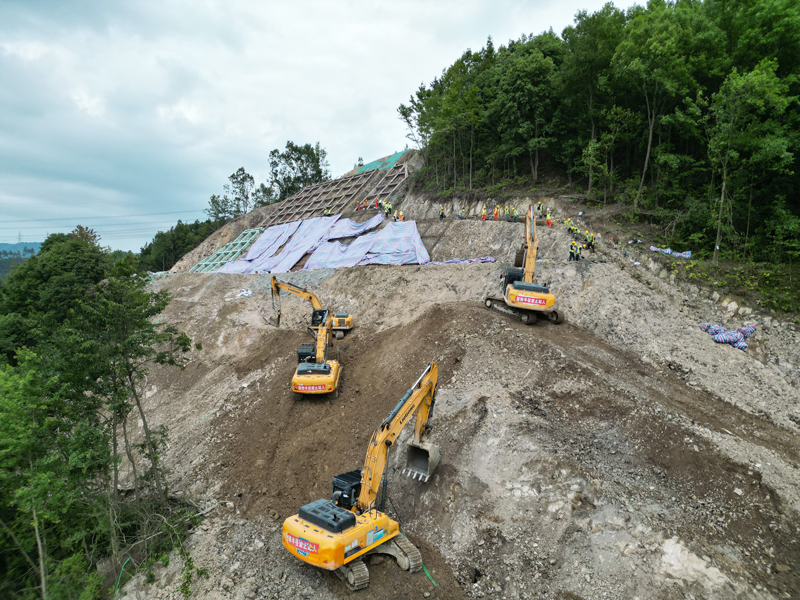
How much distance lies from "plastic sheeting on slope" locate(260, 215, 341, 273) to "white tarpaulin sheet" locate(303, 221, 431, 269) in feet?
5.71

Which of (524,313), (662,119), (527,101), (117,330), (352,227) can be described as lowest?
(524,313)

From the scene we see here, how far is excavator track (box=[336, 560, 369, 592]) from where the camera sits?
7168 millimetres

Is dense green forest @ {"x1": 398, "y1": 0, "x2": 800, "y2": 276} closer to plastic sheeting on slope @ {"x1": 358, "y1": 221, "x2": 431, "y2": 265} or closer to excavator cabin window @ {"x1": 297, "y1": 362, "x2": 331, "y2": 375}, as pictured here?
plastic sheeting on slope @ {"x1": 358, "y1": 221, "x2": 431, "y2": 265}

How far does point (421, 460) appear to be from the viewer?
956 centimetres

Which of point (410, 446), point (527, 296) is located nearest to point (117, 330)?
point (410, 446)

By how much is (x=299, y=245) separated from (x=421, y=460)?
23.8 meters

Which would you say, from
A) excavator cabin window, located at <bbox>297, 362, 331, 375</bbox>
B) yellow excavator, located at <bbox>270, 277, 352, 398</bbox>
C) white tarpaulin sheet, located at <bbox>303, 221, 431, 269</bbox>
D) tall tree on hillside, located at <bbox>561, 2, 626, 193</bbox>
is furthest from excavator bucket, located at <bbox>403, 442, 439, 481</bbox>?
tall tree on hillside, located at <bbox>561, 2, 626, 193</bbox>

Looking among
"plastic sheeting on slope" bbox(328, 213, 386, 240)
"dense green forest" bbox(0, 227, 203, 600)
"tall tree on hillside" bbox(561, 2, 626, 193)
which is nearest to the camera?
"dense green forest" bbox(0, 227, 203, 600)

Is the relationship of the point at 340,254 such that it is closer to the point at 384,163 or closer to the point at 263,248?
the point at 263,248

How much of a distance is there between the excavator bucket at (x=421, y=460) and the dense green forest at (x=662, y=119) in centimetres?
1429

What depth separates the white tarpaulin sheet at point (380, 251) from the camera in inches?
935

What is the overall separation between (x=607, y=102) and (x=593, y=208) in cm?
616

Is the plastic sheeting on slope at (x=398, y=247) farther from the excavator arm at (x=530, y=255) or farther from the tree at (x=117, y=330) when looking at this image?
the tree at (x=117, y=330)

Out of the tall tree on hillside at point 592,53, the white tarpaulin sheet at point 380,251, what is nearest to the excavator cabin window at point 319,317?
the white tarpaulin sheet at point 380,251
